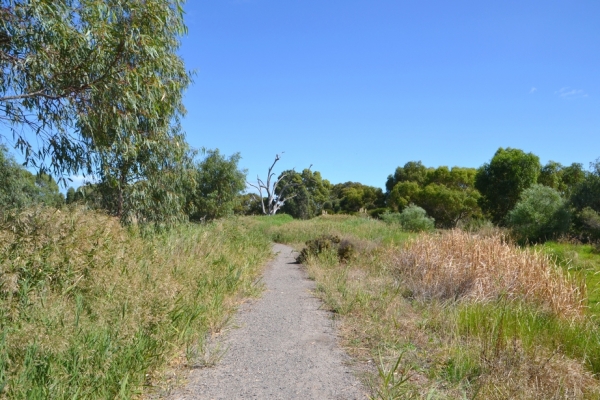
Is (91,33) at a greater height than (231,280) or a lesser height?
greater

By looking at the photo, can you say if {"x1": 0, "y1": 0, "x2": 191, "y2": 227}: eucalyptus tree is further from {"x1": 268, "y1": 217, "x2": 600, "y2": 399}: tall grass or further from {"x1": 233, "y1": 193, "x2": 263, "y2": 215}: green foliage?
{"x1": 233, "y1": 193, "x2": 263, "y2": 215}: green foliage

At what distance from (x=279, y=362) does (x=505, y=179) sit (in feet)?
110

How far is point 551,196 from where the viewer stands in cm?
2367

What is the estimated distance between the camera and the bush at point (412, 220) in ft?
92.1

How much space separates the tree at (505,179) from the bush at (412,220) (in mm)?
6876

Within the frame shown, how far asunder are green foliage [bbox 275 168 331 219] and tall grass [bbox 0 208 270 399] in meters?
54.9

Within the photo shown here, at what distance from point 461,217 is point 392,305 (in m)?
41.1

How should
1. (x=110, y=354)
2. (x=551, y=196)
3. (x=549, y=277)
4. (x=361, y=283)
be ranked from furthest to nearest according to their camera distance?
(x=551, y=196) → (x=361, y=283) → (x=549, y=277) → (x=110, y=354)

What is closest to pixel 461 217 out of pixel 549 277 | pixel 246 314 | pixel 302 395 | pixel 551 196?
pixel 551 196

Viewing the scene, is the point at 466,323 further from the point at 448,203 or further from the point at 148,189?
the point at 448,203

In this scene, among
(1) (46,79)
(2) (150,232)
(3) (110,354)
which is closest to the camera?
(3) (110,354)

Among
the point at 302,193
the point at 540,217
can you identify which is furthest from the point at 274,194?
the point at 540,217

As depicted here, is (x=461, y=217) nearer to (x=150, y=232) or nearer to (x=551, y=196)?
(x=551, y=196)

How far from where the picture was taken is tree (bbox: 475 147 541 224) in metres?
33.7
